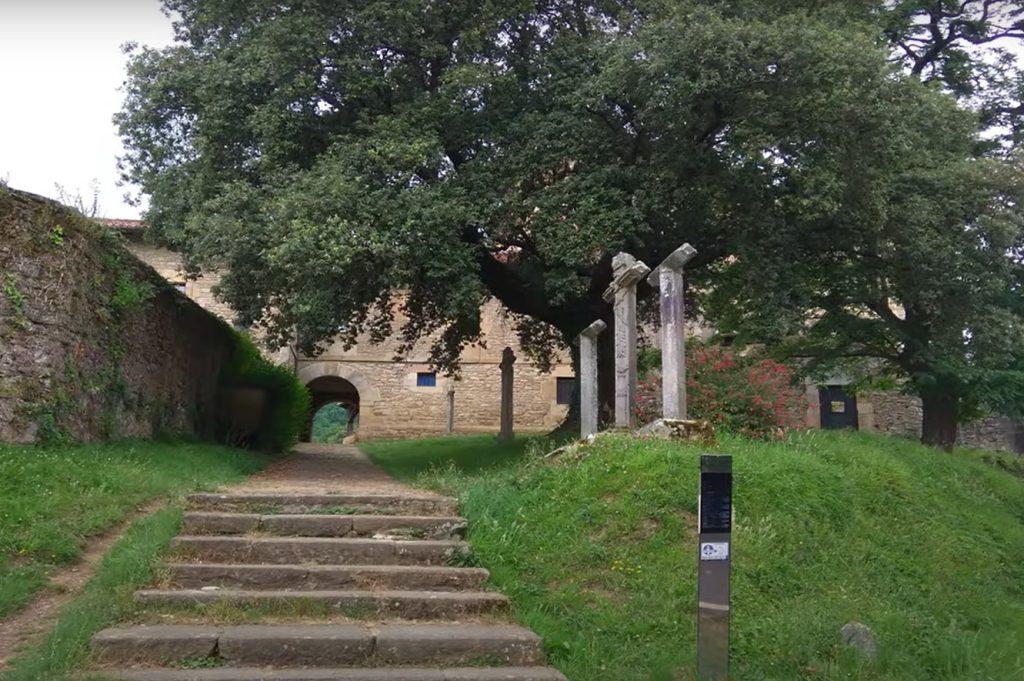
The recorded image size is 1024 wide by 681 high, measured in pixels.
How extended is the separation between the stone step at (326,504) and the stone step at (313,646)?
2.30 metres

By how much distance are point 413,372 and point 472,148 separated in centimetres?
1566

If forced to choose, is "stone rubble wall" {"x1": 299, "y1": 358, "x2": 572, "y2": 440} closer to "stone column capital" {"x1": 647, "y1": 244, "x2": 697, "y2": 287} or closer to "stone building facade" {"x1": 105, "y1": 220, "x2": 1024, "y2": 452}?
"stone building facade" {"x1": 105, "y1": 220, "x2": 1024, "y2": 452}

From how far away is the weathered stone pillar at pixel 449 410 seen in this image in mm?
28025

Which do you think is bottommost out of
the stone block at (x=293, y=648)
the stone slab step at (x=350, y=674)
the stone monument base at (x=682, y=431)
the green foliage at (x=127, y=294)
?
the stone slab step at (x=350, y=674)

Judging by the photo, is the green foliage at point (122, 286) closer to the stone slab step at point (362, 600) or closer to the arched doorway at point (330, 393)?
the stone slab step at point (362, 600)

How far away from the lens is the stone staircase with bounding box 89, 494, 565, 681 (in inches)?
198

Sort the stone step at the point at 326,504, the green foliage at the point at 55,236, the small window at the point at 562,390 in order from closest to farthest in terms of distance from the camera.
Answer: the stone step at the point at 326,504 → the green foliage at the point at 55,236 → the small window at the point at 562,390

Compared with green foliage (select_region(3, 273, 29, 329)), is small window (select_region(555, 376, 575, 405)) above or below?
below

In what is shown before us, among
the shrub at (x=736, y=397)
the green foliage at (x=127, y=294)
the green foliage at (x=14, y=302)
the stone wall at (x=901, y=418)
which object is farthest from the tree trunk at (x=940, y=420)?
the green foliage at (x=14, y=302)

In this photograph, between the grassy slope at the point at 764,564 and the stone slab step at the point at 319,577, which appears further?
the stone slab step at the point at 319,577

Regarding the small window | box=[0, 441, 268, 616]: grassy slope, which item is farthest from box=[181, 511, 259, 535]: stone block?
the small window

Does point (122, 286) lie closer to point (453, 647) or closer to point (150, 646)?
point (150, 646)

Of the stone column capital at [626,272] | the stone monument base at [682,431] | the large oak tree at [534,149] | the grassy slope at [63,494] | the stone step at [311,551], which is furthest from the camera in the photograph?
the large oak tree at [534,149]

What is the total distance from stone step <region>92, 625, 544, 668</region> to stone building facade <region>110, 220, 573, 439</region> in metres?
22.6
